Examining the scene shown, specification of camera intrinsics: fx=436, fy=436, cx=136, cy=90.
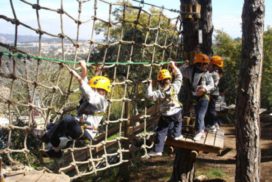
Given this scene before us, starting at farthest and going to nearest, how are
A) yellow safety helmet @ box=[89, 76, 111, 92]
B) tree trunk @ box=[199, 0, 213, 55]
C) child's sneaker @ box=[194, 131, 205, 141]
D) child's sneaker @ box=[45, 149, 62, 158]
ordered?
1. tree trunk @ box=[199, 0, 213, 55]
2. child's sneaker @ box=[194, 131, 205, 141]
3. child's sneaker @ box=[45, 149, 62, 158]
4. yellow safety helmet @ box=[89, 76, 111, 92]

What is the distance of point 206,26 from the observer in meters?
4.91

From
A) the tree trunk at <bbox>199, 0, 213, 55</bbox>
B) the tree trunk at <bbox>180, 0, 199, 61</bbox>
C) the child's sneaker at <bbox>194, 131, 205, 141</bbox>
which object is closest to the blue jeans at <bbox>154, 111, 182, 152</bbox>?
the child's sneaker at <bbox>194, 131, 205, 141</bbox>

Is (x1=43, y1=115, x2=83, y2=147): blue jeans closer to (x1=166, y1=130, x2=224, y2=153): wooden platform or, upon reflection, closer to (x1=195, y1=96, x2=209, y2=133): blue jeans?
(x1=166, y1=130, x2=224, y2=153): wooden platform

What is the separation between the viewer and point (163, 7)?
441 centimetres

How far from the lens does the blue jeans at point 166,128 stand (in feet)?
13.5

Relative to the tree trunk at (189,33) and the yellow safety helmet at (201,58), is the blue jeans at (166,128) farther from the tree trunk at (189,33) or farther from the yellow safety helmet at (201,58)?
the tree trunk at (189,33)

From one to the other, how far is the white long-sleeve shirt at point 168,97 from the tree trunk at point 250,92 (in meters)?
0.90

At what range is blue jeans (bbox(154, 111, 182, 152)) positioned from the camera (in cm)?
410

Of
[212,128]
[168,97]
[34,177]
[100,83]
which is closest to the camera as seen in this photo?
[34,177]

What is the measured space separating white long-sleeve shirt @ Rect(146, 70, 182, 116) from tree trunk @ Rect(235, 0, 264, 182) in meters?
0.90

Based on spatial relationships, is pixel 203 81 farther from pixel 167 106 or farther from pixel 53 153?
pixel 53 153

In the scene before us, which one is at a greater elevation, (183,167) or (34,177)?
(34,177)

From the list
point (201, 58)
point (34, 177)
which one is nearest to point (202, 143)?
point (201, 58)

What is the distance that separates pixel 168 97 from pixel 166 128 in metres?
0.31
